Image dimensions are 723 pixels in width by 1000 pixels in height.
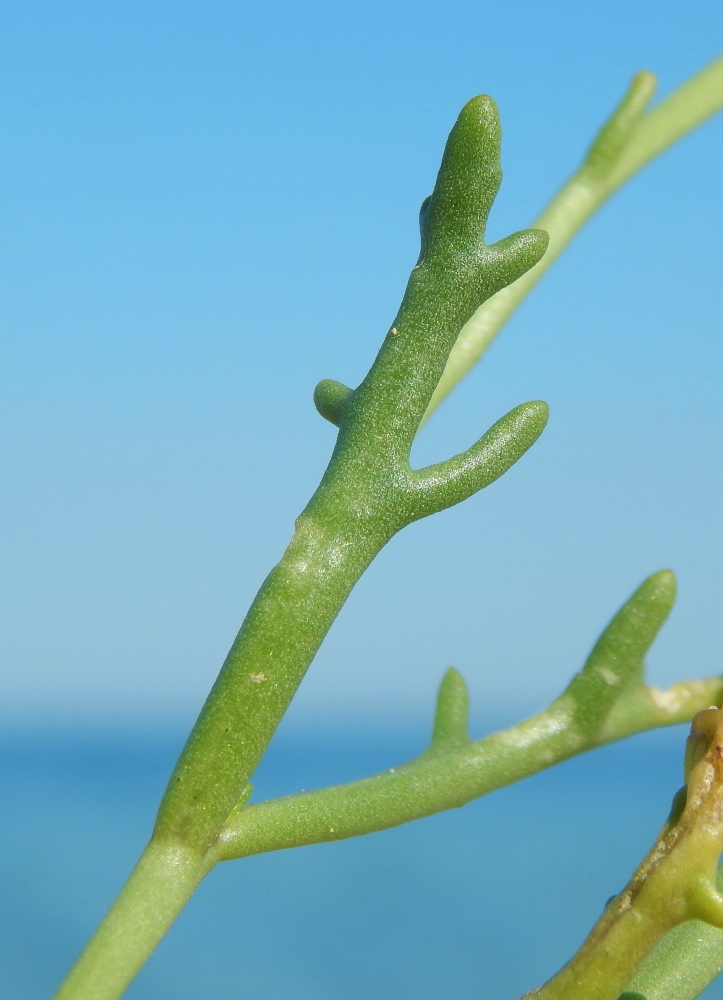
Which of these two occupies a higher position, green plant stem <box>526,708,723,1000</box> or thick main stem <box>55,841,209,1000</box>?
thick main stem <box>55,841,209,1000</box>

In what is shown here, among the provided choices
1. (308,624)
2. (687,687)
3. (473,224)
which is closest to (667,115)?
(473,224)

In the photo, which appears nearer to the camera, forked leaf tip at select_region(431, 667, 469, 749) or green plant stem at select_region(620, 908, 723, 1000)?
green plant stem at select_region(620, 908, 723, 1000)

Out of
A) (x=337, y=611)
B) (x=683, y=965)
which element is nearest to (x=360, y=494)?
(x=337, y=611)

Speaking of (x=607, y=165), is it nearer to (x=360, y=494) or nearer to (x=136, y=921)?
(x=360, y=494)

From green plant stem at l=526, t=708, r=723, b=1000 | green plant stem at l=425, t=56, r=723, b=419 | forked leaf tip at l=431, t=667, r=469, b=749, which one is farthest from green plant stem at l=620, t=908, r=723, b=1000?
green plant stem at l=425, t=56, r=723, b=419

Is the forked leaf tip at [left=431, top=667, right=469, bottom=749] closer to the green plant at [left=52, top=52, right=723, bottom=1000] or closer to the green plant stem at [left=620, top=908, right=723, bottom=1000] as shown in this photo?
the green plant at [left=52, top=52, right=723, bottom=1000]

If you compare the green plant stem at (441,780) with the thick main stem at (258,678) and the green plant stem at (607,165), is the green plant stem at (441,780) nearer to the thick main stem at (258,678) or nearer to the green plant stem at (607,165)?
the thick main stem at (258,678)

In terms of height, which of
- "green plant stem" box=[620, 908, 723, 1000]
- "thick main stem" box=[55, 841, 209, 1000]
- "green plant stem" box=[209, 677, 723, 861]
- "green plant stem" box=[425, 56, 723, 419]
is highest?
"green plant stem" box=[425, 56, 723, 419]
